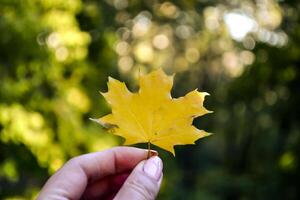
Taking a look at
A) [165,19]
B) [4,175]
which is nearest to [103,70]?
[4,175]

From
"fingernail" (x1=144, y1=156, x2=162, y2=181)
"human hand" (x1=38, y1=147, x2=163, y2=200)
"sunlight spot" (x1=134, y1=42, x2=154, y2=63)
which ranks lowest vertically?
"sunlight spot" (x1=134, y1=42, x2=154, y2=63)

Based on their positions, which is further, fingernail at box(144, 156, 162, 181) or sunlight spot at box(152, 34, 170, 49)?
sunlight spot at box(152, 34, 170, 49)

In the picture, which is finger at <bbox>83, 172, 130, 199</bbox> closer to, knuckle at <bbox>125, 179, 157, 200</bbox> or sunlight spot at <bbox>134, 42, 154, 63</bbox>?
knuckle at <bbox>125, 179, 157, 200</bbox>

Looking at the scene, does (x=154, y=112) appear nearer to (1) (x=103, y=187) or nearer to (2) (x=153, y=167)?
(2) (x=153, y=167)

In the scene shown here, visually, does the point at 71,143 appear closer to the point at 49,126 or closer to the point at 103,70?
the point at 49,126

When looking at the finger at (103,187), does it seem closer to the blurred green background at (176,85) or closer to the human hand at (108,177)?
the human hand at (108,177)

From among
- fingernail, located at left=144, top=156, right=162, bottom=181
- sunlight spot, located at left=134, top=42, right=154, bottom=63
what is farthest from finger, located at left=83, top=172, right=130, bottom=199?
sunlight spot, located at left=134, top=42, right=154, bottom=63
